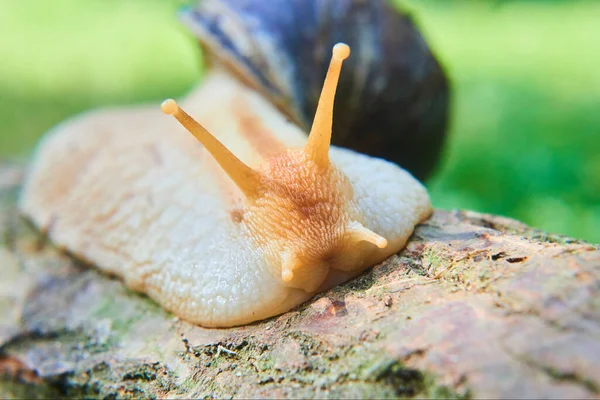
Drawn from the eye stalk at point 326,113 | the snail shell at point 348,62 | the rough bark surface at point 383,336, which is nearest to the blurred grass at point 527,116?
the snail shell at point 348,62

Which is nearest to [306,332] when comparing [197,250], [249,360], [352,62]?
[249,360]

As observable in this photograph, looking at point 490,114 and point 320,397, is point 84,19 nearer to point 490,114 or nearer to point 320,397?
point 490,114

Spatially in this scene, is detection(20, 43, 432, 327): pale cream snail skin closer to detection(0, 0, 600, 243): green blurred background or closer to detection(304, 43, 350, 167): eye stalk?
detection(304, 43, 350, 167): eye stalk

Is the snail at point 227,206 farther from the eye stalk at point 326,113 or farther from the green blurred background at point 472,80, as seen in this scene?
the green blurred background at point 472,80

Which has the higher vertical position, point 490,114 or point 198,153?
point 490,114

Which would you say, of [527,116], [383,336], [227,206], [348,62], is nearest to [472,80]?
[527,116]

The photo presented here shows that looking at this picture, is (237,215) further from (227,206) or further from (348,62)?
(348,62)
